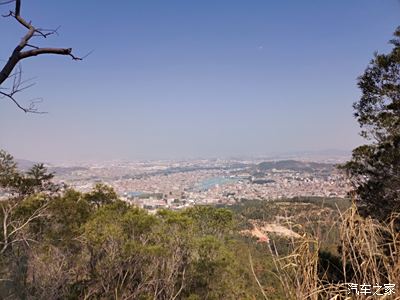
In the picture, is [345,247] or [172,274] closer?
[345,247]

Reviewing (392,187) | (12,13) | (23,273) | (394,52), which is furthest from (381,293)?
(23,273)

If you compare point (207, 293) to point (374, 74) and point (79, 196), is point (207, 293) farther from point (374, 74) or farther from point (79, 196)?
point (374, 74)

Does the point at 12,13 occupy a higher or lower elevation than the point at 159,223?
higher

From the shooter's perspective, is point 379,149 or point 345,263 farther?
point 379,149

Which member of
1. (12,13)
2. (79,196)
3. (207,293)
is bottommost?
(207,293)

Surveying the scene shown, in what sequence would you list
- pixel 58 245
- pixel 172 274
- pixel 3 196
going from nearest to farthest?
1. pixel 172 274
2. pixel 58 245
3. pixel 3 196

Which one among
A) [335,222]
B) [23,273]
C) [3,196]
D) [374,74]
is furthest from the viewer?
[3,196]

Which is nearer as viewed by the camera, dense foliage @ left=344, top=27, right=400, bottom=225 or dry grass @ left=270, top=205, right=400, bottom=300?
dry grass @ left=270, top=205, right=400, bottom=300

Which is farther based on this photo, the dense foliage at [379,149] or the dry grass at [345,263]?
the dense foliage at [379,149]
